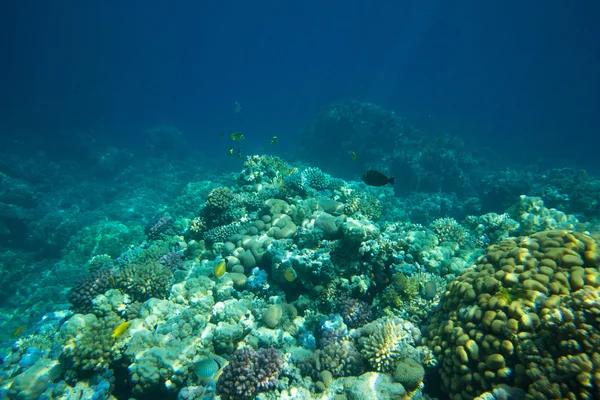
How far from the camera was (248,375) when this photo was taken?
15.0ft

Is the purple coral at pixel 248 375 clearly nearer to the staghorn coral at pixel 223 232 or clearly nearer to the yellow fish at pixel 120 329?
the yellow fish at pixel 120 329

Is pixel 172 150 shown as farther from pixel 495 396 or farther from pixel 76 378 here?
pixel 495 396

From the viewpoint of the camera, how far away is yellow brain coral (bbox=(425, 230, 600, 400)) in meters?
2.97

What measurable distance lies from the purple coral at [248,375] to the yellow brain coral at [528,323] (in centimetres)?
271

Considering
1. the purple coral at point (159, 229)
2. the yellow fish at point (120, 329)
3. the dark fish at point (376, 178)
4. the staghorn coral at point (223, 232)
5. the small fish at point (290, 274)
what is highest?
the purple coral at point (159, 229)

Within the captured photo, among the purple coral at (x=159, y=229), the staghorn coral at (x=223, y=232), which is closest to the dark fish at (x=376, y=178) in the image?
the staghorn coral at (x=223, y=232)

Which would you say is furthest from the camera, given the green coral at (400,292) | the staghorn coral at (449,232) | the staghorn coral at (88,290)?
the staghorn coral at (449,232)

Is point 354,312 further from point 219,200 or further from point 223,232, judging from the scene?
point 219,200

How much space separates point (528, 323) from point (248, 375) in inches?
164

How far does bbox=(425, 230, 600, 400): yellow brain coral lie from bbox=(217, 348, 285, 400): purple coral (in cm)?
271

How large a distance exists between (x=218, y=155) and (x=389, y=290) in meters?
41.7

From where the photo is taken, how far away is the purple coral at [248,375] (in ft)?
14.9

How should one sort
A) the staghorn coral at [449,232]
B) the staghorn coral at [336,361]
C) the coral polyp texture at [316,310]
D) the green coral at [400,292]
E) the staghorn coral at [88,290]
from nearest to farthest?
1. the coral polyp texture at [316,310]
2. the staghorn coral at [336,361]
3. the green coral at [400,292]
4. the staghorn coral at [88,290]
5. the staghorn coral at [449,232]

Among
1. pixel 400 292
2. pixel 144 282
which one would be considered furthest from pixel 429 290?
pixel 144 282
